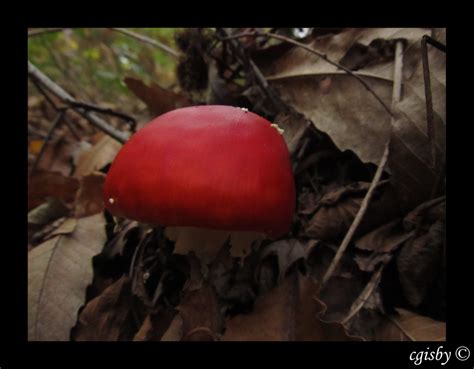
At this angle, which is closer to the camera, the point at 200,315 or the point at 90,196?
the point at 200,315

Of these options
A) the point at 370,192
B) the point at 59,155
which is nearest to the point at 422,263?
the point at 370,192

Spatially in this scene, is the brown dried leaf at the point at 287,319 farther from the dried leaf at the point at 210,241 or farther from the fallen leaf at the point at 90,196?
the fallen leaf at the point at 90,196

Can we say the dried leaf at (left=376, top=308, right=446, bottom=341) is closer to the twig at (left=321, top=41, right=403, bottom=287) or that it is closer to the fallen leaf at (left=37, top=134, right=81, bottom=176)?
the twig at (left=321, top=41, right=403, bottom=287)

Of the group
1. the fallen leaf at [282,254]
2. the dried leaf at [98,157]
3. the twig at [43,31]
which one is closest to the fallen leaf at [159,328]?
the fallen leaf at [282,254]

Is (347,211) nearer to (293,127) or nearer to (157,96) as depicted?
(293,127)

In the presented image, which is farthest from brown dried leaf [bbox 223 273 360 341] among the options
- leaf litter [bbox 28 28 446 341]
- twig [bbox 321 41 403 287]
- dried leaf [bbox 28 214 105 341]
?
dried leaf [bbox 28 214 105 341]

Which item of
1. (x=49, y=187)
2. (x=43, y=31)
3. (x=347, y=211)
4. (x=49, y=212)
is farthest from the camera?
(x=43, y=31)

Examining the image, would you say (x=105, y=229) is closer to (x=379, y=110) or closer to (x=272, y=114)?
(x=272, y=114)
